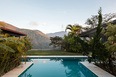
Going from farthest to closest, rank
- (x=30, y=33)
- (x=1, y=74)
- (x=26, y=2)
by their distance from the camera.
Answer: (x=30, y=33), (x=26, y=2), (x=1, y=74)

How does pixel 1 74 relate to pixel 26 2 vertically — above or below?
below

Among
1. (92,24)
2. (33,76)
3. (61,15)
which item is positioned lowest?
(33,76)

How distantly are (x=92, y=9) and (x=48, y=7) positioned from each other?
8.87 meters

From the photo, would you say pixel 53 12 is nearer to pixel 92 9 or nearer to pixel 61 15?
pixel 61 15

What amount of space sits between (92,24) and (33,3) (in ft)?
48.4

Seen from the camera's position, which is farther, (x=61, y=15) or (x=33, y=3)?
(x=61, y=15)

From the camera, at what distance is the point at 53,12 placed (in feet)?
76.0

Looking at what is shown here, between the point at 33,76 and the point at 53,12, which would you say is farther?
the point at 53,12

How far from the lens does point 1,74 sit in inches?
235

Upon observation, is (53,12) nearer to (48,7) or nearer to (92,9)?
(48,7)

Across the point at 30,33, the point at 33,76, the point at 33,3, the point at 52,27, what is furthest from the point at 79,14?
the point at 30,33

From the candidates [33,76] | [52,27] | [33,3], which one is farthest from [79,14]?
[33,76]

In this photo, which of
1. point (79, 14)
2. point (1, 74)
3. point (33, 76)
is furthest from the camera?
point (79, 14)

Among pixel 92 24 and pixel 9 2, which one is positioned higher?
pixel 9 2
